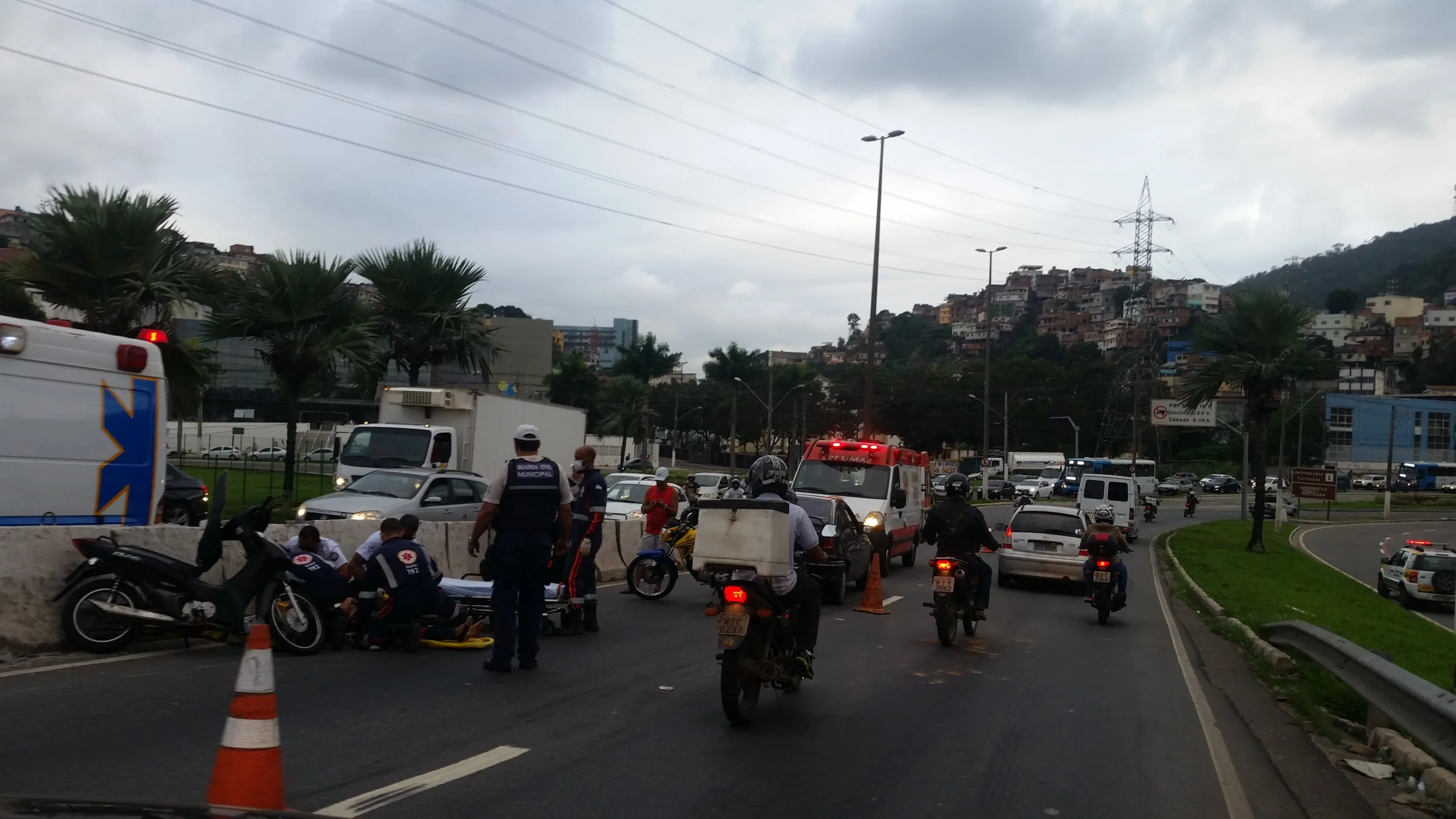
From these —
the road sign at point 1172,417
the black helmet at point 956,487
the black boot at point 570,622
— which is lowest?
the black boot at point 570,622

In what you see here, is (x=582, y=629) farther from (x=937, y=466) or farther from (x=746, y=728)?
(x=937, y=466)

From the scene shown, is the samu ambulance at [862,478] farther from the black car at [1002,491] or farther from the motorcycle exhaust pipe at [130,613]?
the black car at [1002,491]

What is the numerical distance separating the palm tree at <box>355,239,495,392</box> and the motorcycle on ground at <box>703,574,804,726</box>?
23.8 meters

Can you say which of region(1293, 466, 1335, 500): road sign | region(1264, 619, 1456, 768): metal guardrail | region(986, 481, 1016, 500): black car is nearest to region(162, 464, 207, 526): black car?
region(1264, 619, 1456, 768): metal guardrail

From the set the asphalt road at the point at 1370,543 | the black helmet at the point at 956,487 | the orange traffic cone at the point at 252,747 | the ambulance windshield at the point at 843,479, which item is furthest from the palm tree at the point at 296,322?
the asphalt road at the point at 1370,543

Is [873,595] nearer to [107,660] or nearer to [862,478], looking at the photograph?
[862,478]

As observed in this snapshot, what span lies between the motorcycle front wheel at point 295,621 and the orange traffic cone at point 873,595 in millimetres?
7399

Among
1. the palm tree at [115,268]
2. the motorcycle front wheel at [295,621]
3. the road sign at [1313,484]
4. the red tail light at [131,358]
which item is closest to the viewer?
the motorcycle front wheel at [295,621]

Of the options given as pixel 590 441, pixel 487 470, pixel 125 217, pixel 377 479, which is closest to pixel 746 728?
pixel 377 479

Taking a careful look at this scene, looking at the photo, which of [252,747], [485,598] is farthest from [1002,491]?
[252,747]

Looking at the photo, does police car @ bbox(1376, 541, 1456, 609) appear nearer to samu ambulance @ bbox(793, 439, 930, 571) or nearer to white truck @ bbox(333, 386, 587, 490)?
samu ambulance @ bbox(793, 439, 930, 571)

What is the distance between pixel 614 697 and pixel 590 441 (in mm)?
67160

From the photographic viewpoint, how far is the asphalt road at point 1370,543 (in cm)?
3428

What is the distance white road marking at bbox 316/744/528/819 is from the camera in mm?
5293
